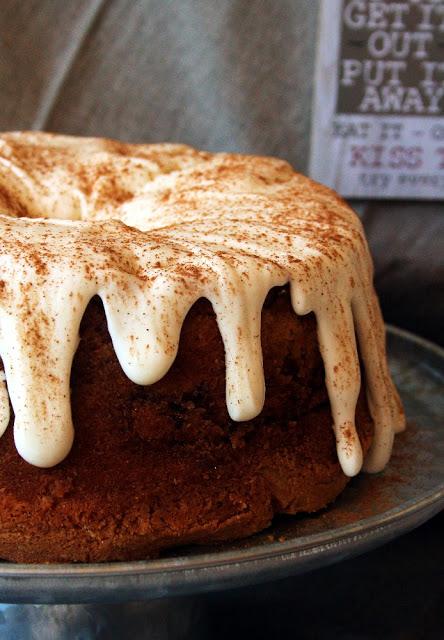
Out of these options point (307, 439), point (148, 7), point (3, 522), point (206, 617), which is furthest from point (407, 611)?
point (148, 7)

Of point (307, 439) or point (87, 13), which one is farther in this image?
point (87, 13)

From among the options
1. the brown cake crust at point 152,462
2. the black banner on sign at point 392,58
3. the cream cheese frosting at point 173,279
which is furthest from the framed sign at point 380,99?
the brown cake crust at point 152,462

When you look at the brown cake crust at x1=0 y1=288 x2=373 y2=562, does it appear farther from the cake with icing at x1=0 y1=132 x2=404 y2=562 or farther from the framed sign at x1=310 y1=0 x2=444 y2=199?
the framed sign at x1=310 y1=0 x2=444 y2=199

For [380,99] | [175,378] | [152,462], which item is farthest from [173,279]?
[380,99]

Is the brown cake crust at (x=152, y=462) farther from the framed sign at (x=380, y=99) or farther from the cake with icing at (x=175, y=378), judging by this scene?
the framed sign at (x=380, y=99)

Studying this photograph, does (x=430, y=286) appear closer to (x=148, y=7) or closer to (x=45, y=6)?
(x=148, y=7)
